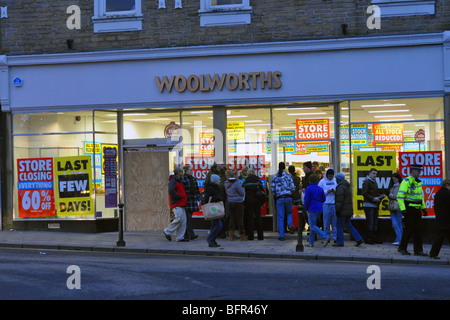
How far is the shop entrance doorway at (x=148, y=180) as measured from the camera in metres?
19.5

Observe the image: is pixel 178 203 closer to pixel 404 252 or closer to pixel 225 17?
pixel 225 17

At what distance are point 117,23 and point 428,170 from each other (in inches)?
354

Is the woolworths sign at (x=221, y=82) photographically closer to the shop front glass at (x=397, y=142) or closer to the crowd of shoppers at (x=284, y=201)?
the crowd of shoppers at (x=284, y=201)

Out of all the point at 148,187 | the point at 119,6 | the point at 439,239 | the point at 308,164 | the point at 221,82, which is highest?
the point at 119,6

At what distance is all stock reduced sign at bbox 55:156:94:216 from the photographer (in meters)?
19.3

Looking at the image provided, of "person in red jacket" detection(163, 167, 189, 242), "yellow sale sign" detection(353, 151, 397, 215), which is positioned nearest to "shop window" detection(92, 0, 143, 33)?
"person in red jacket" detection(163, 167, 189, 242)

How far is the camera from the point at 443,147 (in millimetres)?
17438

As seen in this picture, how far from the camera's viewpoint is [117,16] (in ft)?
62.6

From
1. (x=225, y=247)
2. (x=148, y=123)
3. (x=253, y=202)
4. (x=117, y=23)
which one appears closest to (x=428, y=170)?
(x=253, y=202)

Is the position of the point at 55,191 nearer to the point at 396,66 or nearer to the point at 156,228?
the point at 156,228

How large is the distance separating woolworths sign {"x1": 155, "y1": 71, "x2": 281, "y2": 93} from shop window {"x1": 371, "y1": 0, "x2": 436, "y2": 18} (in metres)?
3.05

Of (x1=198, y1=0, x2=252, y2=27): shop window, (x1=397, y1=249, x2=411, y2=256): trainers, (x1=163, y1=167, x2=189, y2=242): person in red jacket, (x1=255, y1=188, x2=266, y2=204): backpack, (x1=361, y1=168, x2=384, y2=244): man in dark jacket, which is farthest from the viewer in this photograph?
(x1=198, y1=0, x2=252, y2=27): shop window

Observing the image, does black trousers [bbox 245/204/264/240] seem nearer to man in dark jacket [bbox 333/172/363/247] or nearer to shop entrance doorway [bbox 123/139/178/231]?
man in dark jacket [bbox 333/172/363/247]

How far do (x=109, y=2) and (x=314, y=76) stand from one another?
600 centimetres
